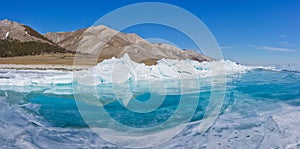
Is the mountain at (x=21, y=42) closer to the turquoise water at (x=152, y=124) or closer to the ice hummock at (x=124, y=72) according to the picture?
the ice hummock at (x=124, y=72)

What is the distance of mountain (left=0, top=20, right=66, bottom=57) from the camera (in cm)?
8203

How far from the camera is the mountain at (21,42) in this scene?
82025 mm

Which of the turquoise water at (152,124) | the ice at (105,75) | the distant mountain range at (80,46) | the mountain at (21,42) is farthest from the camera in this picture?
the distant mountain range at (80,46)

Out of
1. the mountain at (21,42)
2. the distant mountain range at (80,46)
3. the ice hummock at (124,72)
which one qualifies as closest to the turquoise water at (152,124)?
the ice hummock at (124,72)

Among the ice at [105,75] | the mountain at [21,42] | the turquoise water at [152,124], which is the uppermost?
the mountain at [21,42]

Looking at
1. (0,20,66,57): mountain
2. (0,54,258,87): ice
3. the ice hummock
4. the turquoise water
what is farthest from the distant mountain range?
the turquoise water

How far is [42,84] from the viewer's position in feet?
63.8

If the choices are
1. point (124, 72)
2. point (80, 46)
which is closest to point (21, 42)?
point (80, 46)

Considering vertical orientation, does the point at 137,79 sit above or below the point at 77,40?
below

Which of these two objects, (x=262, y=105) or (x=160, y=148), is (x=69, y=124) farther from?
(x=262, y=105)

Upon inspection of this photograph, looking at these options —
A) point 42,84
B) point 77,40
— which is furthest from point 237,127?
point 77,40

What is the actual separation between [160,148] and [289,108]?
6.60 metres

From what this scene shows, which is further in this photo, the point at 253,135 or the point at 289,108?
the point at 289,108

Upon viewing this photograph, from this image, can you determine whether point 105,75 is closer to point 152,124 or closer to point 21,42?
point 152,124
